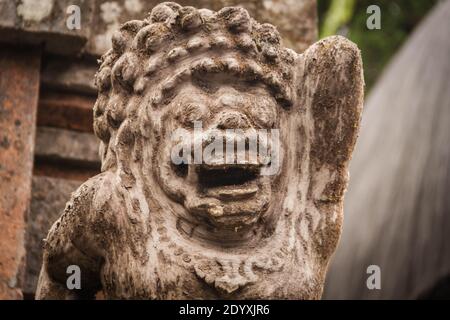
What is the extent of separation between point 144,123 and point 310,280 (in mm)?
588

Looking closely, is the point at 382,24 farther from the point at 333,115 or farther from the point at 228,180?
the point at 228,180

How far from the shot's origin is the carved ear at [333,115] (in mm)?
2602

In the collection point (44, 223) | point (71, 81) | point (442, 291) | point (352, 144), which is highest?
point (71, 81)

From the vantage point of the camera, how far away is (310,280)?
2.48 meters

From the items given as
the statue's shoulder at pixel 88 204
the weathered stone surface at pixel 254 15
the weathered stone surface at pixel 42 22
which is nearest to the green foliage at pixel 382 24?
the weathered stone surface at pixel 254 15

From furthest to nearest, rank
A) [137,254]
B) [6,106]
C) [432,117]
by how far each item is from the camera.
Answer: [432,117] → [6,106] → [137,254]

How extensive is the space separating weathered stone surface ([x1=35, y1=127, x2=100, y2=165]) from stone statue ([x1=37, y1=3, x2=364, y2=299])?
1108 millimetres

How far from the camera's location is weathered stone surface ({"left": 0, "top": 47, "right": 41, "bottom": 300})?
3.38 m

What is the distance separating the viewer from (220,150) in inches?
95.2

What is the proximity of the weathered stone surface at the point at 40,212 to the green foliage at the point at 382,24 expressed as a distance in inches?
198

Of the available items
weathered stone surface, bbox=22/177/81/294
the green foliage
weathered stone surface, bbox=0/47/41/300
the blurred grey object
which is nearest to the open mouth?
weathered stone surface, bbox=0/47/41/300

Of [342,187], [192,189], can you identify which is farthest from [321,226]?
[192,189]

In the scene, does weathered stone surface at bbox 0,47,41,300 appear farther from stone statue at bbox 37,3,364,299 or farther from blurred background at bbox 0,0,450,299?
stone statue at bbox 37,3,364,299

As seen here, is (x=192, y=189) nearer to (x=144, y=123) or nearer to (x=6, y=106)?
(x=144, y=123)
